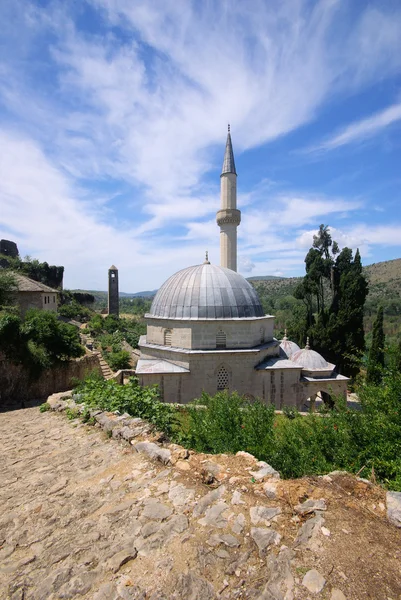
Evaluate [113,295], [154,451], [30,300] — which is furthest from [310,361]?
[113,295]

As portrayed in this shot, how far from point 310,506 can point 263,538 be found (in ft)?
2.30

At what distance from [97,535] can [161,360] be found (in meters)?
12.1

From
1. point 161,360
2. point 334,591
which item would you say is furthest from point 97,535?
point 161,360

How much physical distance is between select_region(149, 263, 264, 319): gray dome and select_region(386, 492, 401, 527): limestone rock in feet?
38.9

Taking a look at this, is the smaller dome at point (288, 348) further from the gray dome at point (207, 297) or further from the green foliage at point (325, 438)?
the green foliage at point (325, 438)

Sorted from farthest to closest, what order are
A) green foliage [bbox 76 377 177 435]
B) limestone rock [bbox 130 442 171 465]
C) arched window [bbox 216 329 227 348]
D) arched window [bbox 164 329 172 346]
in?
arched window [bbox 164 329 172 346] < arched window [bbox 216 329 227 348] < green foliage [bbox 76 377 177 435] < limestone rock [bbox 130 442 171 465]

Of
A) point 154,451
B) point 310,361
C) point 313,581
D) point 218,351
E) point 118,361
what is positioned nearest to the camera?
point 313,581

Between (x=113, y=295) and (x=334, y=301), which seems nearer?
(x=334, y=301)

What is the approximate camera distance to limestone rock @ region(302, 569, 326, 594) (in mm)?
2520

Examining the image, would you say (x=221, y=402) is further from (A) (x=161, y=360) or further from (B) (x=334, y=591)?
(A) (x=161, y=360)

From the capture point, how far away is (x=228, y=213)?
21188 mm

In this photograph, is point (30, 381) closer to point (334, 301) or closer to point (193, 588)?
point (193, 588)

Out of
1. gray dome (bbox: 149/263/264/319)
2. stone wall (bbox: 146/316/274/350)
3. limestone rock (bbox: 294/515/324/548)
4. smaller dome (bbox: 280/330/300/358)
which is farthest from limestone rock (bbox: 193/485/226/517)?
smaller dome (bbox: 280/330/300/358)

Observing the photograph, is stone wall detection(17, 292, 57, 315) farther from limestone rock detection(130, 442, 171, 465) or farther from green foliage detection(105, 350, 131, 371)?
limestone rock detection(130, 442, 171, 465)
